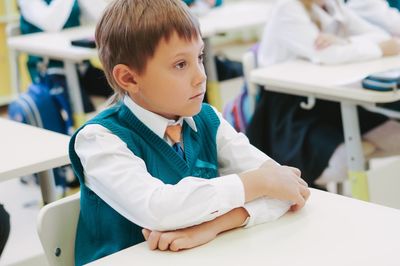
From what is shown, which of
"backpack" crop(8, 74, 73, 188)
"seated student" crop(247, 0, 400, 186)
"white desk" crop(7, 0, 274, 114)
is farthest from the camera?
"backpack" crop(8, 74, 73, 188)

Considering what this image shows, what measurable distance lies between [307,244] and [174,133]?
38 centimetres

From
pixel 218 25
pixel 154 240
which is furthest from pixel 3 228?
pixel 218 25

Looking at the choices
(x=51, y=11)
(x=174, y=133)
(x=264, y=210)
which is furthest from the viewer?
(x=51, y=11)

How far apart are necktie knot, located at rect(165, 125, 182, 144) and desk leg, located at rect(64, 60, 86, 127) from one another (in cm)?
181

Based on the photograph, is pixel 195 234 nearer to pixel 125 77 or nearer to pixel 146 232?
pixel 146 232

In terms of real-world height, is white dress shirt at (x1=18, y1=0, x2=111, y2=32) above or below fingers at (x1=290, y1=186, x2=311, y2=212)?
below

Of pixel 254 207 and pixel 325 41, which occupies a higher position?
pixel 254 207

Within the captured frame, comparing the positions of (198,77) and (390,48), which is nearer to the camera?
(198,77)

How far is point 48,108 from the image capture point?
126 inches

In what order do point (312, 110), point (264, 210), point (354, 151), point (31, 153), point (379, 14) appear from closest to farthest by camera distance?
point (264, 210) < point (31, 153) < point (354, 151) < point (312, 110) < point (379, 14)

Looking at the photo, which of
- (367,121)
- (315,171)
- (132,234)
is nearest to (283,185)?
(132,234)

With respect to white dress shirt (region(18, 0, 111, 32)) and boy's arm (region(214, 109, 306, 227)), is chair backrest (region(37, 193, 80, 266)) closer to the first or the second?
boy's arm (region(214, 109, 306, 227))

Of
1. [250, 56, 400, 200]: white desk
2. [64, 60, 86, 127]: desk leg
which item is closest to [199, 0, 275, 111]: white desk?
[64, 60, 86, 127]: desk leg

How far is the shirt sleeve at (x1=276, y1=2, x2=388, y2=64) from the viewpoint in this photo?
2.45 m
